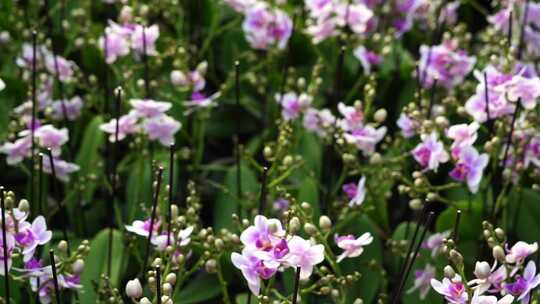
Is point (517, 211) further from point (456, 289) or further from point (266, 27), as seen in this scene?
point (266, 27)

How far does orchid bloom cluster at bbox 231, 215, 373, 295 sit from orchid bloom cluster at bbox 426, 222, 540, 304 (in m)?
0.19

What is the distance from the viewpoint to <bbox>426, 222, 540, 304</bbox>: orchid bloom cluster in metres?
1.44

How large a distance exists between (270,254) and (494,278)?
0.37 meters

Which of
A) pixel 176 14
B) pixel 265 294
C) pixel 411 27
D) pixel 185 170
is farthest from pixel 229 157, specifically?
pixel 265 294

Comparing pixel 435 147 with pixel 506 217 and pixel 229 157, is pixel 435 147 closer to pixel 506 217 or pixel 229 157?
pixel 506 217

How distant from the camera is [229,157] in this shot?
252 cm

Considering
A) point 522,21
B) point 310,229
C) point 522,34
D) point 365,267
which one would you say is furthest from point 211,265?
point 522,21

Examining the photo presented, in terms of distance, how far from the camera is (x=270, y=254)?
1.45 m

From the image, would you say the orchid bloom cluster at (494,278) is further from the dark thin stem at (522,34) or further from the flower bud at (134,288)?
the dark thin stem at (522,34)

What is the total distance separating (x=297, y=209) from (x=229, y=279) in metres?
0.41

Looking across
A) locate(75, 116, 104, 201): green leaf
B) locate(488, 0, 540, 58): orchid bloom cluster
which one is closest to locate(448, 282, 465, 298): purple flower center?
locate(75, 116, 104, 201): green leaf

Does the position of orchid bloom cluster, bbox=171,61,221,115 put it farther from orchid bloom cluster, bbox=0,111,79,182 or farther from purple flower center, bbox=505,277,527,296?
purple flower center, bbox=505,277,527,296

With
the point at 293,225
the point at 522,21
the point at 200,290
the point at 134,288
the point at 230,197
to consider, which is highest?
the point at 522,21

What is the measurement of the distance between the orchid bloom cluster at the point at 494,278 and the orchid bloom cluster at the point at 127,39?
910mm
